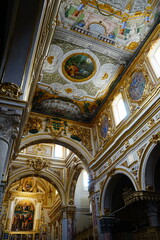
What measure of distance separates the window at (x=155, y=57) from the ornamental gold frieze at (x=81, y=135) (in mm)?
6431

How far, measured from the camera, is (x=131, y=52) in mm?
10703

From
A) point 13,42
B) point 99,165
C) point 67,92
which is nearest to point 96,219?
point 99,165

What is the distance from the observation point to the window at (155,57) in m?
9.18

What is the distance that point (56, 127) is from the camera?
13.6m

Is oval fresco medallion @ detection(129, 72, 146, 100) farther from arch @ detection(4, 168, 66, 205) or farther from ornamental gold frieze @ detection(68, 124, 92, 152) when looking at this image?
arch @ detection(4, 168, 66, 205)

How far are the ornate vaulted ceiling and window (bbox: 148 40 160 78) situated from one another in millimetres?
853

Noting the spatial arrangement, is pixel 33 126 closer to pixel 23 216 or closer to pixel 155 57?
pixel 155 57

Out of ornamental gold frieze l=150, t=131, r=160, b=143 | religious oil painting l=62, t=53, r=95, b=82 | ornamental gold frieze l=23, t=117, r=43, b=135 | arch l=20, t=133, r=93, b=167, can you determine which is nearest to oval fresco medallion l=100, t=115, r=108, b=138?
arch l=20, t=133, r=93, b=167

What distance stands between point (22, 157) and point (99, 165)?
714 cm

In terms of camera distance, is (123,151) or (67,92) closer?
(123,151)

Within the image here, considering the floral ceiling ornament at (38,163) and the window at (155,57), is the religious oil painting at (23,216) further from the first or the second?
the window at (155,57)

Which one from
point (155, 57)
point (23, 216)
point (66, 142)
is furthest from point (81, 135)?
Answer: point (23, 216)

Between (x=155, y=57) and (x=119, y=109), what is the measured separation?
3.34m

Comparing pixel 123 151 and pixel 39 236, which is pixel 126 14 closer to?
pixel 123 151
